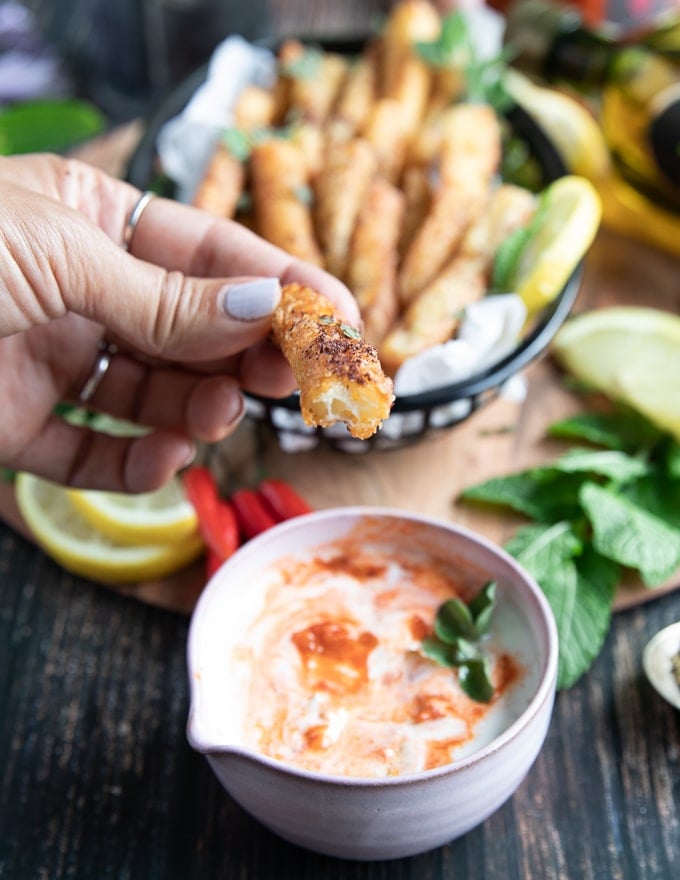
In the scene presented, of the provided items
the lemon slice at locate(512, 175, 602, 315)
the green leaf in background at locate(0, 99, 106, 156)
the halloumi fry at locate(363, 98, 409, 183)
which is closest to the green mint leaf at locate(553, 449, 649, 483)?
the lemon slice at locate(512, 175, 602, 315)

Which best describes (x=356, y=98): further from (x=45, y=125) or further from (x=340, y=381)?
(x=340, y=381)

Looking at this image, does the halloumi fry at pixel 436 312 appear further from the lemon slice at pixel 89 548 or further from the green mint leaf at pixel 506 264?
the lemon slice at pixel 89 548

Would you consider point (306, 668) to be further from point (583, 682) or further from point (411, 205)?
point (411, 205)

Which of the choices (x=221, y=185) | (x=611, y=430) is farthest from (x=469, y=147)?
(x=611, y=430)

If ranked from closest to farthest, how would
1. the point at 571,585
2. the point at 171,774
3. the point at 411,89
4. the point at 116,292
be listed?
the point at 116,292 → the point at 171,774 → the point at 571,585 → the point at 411,89

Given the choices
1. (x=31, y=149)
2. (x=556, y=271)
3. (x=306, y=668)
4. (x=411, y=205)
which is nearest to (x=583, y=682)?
A: (x=306, y=668)

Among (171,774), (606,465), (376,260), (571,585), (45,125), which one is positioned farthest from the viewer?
(45,125)
